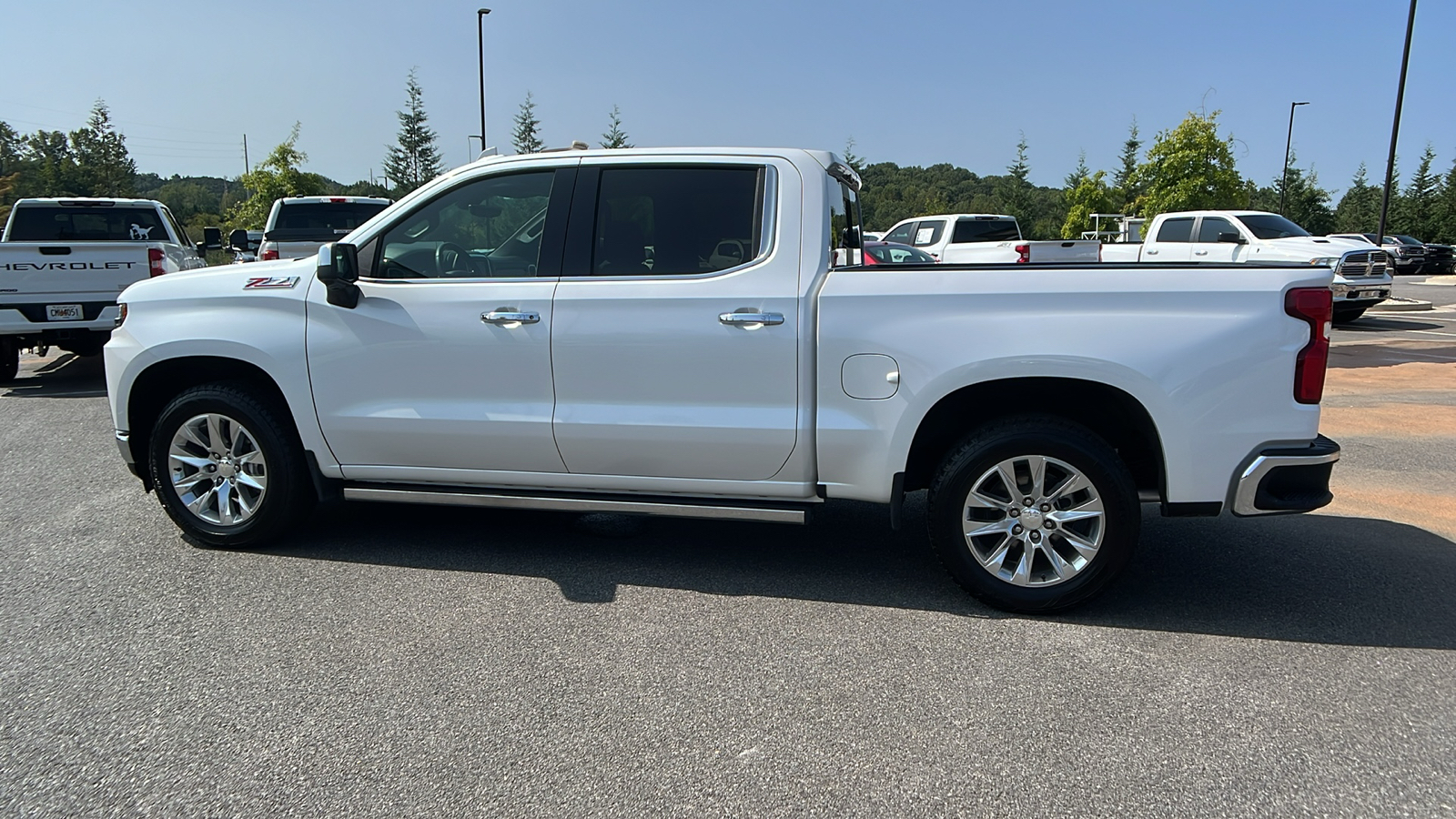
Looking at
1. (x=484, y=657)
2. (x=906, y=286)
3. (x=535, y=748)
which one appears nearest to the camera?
(x=535, y=748)

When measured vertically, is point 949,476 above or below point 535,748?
above

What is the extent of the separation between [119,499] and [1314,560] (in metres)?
6.67

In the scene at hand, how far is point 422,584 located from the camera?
4.42m

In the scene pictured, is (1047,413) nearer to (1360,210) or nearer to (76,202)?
(76,202)

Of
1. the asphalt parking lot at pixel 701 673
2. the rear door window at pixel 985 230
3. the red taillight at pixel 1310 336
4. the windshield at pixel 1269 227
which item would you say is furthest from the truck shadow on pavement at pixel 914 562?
the rear door window at pixel 985 230

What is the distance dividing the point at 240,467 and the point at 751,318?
2.72m

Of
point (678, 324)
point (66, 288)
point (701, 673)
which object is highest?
point (678, 324)

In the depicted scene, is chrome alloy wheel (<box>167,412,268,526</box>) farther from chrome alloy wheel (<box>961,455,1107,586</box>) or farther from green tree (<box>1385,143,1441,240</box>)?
green tree (<box>1385,143,1441,240</box>)

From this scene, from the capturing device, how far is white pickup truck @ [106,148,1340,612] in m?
3.79

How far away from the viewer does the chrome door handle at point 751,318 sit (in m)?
4.07

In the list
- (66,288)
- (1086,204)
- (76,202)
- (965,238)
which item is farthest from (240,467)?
(1086,204)

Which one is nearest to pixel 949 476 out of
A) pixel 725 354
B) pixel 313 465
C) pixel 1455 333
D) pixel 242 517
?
pixel 725 354

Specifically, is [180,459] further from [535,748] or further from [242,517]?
[535,748]

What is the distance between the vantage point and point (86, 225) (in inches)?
460
